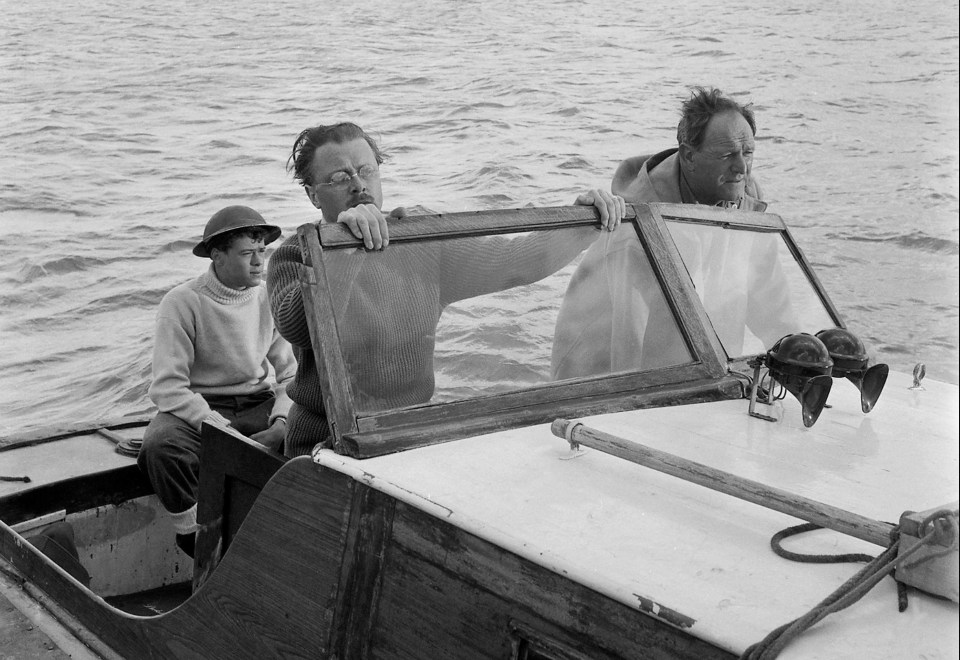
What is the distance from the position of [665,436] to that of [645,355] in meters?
0.42

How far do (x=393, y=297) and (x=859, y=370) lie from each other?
3.67 ft

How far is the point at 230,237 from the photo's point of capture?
4000 mm

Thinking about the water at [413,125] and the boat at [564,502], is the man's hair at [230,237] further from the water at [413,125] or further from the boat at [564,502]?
the water at [413,125]

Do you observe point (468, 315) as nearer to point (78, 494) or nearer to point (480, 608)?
point (480, 608)

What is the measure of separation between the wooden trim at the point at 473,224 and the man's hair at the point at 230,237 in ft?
→ 5.27

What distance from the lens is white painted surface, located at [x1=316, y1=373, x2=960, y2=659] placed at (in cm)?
157

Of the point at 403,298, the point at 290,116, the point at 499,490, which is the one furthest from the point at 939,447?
the point at 290,116

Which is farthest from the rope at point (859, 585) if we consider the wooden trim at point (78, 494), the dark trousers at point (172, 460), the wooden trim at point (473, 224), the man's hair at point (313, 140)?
the wooden trim at point (78, 494)

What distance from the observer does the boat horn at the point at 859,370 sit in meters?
2.55

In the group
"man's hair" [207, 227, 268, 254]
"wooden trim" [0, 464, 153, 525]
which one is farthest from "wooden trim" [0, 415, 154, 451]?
"man's hair" [207, 227, 268, 254]

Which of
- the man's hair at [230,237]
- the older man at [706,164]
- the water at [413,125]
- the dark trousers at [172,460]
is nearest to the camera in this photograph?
the older man at [706,164]

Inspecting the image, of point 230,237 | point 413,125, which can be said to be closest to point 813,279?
point 230,237

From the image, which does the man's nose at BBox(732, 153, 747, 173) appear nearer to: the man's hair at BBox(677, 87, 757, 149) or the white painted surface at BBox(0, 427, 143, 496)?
the man's hair at BBox(677, 87, 757, 149)

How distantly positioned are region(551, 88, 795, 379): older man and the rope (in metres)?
1.12
